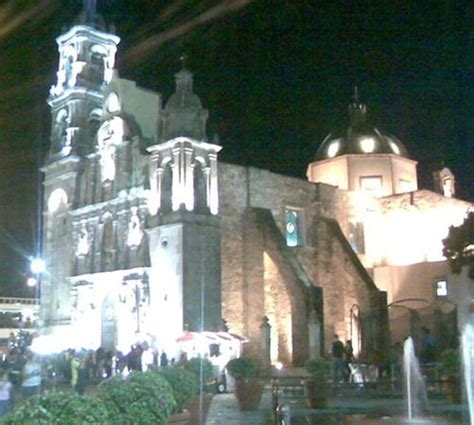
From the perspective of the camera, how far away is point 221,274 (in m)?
36.1

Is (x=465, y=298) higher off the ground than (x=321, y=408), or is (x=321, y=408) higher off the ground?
(x=465, y=298)

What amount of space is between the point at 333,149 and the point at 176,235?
20.2 metres

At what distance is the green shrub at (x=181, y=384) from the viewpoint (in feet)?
41.2

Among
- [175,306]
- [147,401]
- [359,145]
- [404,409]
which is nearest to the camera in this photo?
[147,401]

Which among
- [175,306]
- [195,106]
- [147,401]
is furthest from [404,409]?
[195,106]

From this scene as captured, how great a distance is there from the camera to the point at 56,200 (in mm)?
45000

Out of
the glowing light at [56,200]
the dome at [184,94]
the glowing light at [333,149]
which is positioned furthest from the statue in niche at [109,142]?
the glowing light at [333,149]

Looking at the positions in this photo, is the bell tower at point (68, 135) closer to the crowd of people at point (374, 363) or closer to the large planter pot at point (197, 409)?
the crowd of people at point (374, 363)

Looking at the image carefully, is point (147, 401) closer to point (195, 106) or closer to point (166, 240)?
point (166, 240)

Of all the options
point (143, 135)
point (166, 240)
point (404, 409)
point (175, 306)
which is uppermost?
point (143, 135)

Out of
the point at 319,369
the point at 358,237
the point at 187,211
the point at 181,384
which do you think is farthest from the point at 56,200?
the point at 181,384

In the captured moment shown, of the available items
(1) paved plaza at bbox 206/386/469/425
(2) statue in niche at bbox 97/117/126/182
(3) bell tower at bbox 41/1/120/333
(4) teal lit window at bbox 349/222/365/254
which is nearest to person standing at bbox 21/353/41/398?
(1) paved plaza at bbox 206/386/469/425

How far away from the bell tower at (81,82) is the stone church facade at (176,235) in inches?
3.2

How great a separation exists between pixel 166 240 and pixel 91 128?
42.9 ft
